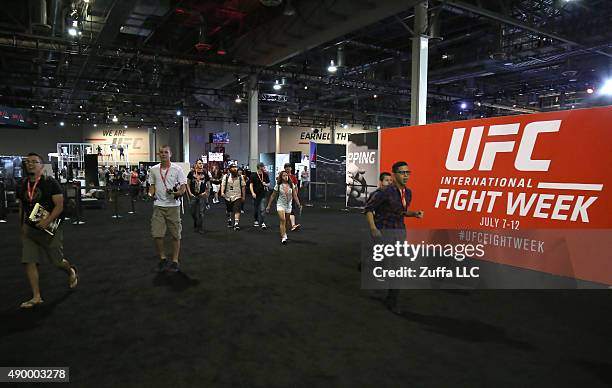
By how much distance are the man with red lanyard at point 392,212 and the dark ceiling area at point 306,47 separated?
654cm

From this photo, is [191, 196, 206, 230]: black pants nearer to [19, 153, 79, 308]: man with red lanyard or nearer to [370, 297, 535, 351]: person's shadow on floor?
[19, 153, 79, 308]: man with red lanyard

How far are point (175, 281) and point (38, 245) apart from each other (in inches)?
73.4

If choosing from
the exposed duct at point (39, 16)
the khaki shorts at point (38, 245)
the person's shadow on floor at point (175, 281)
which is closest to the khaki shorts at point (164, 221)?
the person's shadow on floor at point (175, 281)

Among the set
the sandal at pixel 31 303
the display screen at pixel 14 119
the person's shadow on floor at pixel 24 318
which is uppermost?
the display screen at pixel 14 119

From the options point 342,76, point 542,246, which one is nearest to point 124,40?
point 342,76

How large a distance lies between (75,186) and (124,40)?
22.3 feet

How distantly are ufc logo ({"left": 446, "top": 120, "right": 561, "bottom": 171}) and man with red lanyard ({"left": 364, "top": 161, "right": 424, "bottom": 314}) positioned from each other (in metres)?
2.08

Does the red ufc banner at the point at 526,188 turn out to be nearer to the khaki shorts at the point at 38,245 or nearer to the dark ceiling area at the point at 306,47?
the dark ceiling area at the point at 306,47

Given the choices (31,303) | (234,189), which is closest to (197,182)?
(234,189)

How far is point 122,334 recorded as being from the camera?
3945 mm

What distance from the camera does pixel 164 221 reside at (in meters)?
6.10

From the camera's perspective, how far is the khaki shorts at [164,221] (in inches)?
238

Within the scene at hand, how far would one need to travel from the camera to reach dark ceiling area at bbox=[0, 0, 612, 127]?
36.8ft

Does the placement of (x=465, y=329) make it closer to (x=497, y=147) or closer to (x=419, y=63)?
(x=497, y=147)
